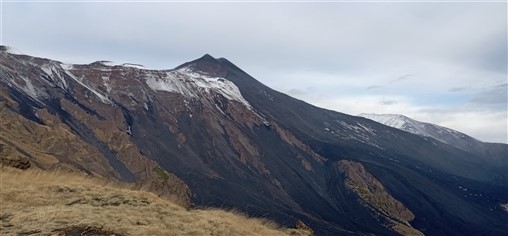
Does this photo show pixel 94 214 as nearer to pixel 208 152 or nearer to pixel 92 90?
pixel 208 152

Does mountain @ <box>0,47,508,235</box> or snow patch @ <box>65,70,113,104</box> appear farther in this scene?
snow patch @ <box>65,70,113,104</box>

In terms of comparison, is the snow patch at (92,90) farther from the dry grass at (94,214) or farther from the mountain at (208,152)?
the dry grass at (94,214)

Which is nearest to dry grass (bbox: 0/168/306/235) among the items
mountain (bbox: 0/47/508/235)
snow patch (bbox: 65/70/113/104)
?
mountain (bbox: 0/47/508/235)

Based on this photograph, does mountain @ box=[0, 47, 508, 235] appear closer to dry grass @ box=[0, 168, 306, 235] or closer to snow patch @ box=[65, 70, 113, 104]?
snow patch @ box=[65, 70, 113, 104]

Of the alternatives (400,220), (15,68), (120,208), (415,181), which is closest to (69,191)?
(120,208)

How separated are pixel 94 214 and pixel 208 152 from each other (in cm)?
13864

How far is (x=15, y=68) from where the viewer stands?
135 m

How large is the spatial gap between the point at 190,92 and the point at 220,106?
14.0 meters

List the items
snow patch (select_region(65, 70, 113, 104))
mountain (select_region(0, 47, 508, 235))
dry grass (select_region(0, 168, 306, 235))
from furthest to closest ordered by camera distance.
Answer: snow patch (select_region(65, 70, 113, 104)) < mountain (select_region(0, 47, 508, 235)) < dry grass (select_region(0, 168, 306, 235))

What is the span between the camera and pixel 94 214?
12.4 meters

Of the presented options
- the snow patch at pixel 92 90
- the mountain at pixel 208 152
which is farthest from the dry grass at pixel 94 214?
the snow patch at pixel 92 90

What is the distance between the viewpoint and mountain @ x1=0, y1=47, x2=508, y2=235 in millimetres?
116188

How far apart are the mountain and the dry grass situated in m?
84.2

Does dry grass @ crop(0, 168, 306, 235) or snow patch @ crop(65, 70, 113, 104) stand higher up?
snow patch @ crop(65, 70, 113, 104)
